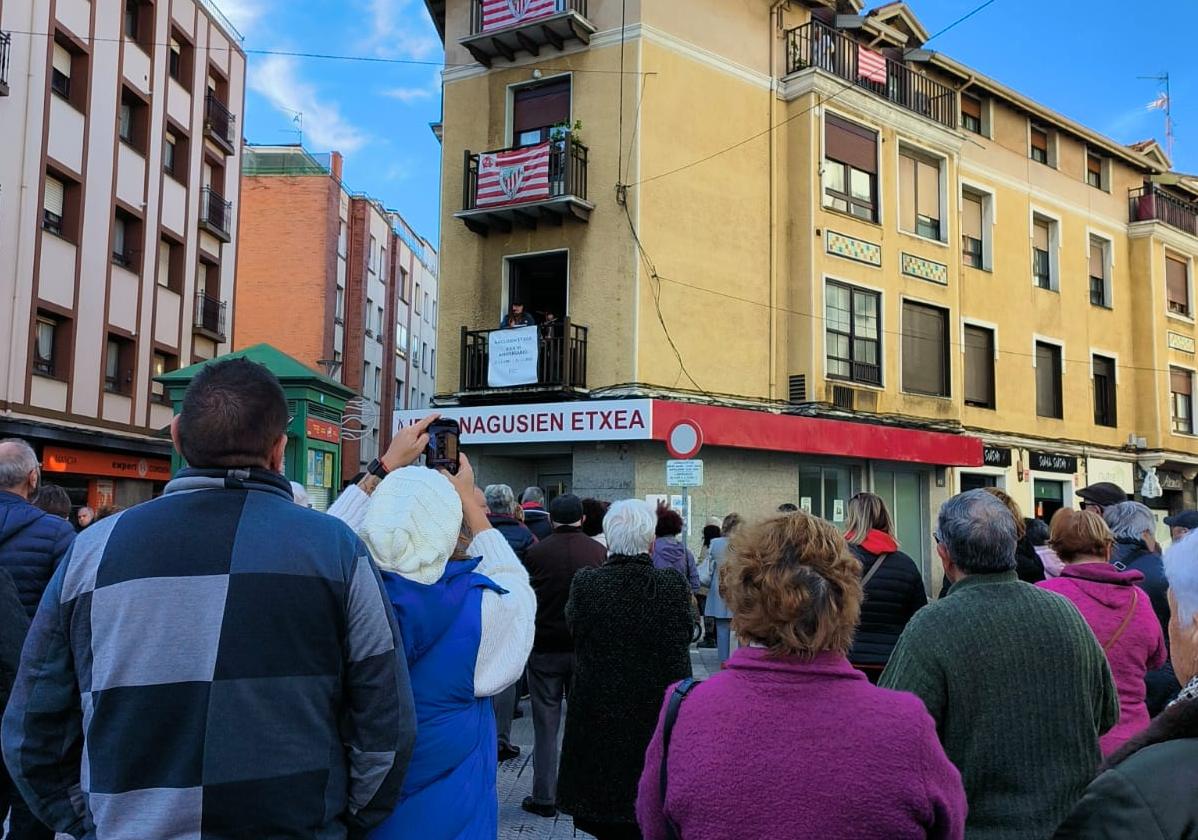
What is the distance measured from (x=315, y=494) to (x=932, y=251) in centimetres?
1698

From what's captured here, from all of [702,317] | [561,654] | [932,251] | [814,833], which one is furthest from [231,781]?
[932,251]

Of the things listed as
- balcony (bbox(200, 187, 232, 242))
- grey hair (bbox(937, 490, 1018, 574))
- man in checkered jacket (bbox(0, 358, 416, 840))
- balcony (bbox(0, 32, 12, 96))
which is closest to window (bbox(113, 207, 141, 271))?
balcony (bbox(200, 187, 232, 242))

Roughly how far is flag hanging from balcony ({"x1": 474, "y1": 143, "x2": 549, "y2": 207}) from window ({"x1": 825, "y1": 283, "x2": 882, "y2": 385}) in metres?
6.42

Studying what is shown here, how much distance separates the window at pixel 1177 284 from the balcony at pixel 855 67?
1129 cm

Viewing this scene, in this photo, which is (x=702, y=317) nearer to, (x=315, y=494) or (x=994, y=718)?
(x=315, y=494)

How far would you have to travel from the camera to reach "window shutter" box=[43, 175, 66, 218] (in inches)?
911

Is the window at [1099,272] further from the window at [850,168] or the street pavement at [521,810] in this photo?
the street pavement at [521,810]

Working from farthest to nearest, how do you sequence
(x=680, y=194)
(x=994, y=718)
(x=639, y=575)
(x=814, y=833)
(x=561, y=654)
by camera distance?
(x=680, y=194), (x=561, y=654), (x=639, y=575), (x=994, y=718), (x=814, y=833)

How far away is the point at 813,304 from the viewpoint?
19.6 m

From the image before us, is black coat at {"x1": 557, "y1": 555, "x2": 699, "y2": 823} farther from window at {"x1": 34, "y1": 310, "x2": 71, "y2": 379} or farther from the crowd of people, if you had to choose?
window at {"x1": 34, "y1": 310, "x2": 71, "y2": 379}

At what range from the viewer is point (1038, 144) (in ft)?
86.3

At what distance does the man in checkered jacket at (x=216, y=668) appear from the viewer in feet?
7.29

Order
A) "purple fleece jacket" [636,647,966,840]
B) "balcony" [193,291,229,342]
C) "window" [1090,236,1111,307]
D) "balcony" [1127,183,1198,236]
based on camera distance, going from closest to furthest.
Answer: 1. "purple fleece jacket" [636,647,966,840]
2. "window" [1090,236,1111,307]
3. "balcony" [1127,183,1198,236]
4. "balcony" [193,291,229,342]

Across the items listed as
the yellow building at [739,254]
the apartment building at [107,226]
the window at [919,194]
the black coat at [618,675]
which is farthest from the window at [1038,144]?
the black coat at [618,675]
